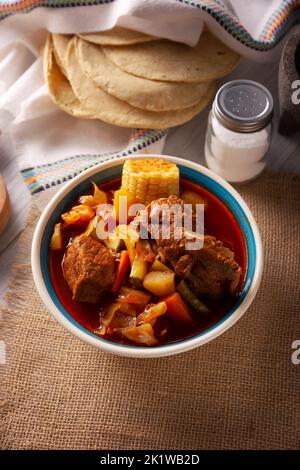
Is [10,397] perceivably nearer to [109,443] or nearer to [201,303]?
[109,443]

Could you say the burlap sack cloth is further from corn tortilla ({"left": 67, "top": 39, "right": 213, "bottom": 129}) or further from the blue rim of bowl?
corn tortilla ({"left": 67, "top": 39, "right": 213, "bottom": 129})

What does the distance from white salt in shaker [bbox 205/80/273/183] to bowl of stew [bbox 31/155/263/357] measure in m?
0.27

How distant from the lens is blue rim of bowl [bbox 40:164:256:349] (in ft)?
6.14

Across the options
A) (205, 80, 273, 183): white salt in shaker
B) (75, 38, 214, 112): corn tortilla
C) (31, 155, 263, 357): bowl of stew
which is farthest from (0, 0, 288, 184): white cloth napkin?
(31, 155, 263, 357): bowl of stew

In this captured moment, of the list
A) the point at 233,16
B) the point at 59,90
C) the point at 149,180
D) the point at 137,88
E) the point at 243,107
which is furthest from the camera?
the point at 59,90

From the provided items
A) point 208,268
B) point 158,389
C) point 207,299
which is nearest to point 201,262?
point 208,268

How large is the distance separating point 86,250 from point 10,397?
2.11 feet

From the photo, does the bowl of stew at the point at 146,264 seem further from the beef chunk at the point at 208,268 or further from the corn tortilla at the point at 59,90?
the corn tortilla at the point at 59,90

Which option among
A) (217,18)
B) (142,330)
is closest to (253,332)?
(142,330)

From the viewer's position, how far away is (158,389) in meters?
2.04

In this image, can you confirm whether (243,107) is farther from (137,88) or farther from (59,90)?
(59,90)

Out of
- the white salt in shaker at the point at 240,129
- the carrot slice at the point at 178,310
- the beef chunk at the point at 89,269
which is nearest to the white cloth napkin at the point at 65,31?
the white salt in shaker at the point at 240,129

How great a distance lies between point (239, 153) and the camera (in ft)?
7.70

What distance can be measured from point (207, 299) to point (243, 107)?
85 cm
